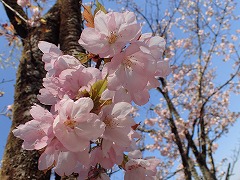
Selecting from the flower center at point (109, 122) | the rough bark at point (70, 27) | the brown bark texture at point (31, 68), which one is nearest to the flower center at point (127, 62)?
the flower center at point (109, 122)

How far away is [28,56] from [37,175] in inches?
53.1

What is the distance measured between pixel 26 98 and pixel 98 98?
2056 millimetres

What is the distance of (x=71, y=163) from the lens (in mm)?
613

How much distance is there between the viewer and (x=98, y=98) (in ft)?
2.06

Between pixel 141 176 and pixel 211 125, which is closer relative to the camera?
pixel 141 176

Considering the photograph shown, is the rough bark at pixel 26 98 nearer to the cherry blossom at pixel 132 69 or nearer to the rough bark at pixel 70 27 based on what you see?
the rough bark at pixel 70 27

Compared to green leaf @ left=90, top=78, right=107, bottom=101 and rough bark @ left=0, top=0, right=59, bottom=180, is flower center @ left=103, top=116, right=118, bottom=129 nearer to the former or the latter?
green leaf @ left=90, top=78, right=107, bottom=101

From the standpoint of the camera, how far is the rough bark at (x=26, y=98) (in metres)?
2.03

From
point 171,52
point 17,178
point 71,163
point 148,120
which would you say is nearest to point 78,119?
point 71,163

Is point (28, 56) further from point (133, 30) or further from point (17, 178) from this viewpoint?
point (133, 30)

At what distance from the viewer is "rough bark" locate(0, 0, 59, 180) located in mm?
2031

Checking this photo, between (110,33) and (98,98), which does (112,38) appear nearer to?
A: (110,33)

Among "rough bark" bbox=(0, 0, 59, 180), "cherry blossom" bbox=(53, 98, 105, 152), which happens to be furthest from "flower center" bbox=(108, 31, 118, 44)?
"rough bark" bbox=(0, 0, 59, 180)

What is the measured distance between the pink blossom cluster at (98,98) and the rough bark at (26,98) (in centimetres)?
152
